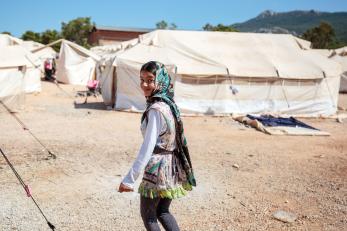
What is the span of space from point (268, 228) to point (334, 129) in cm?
840

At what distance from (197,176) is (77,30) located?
56554 mm

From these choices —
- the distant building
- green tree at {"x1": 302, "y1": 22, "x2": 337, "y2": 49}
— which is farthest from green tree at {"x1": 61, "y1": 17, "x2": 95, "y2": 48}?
green tree at {"x1": 302, "y1": 22, "x2": 337, "y2": 49}

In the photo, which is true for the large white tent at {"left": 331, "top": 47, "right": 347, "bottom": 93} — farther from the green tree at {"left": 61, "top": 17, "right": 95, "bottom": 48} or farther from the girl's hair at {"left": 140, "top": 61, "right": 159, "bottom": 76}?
the green tree at {"left": 61, "top": 17, "right": 95, "bottom": 48}

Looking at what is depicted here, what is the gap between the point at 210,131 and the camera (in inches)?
423

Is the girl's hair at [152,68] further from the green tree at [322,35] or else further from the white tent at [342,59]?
the green tree at [322,35]

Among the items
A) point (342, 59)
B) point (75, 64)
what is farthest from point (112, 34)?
point (342, 59)

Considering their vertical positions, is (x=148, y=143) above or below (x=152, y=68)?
below

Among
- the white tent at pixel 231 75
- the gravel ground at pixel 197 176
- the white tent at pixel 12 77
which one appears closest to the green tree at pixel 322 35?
the white tent at pixel 231 75

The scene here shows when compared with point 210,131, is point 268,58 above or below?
above

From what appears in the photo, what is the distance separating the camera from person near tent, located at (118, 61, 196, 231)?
2.66 meters

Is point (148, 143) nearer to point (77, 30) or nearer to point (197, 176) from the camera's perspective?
point (197, 176)

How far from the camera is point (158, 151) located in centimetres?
277

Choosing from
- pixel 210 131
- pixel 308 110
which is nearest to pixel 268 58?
pixel 308 110

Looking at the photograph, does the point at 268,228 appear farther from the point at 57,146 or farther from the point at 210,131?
the point at 210,131
